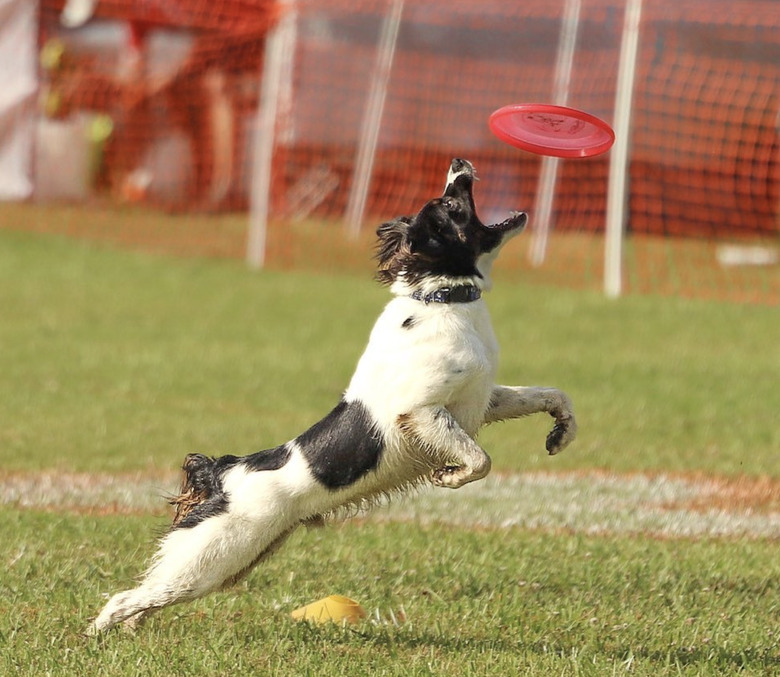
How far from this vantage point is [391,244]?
13.5ft

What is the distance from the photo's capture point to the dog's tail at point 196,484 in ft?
13.7

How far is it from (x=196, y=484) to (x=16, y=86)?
14.7 meters

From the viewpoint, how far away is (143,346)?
37.4 ft

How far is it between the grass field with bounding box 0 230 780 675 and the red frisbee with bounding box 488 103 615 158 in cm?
159

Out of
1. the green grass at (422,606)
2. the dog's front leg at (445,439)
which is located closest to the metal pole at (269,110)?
the green grass at (422,606)

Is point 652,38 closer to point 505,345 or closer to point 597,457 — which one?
point 505,345

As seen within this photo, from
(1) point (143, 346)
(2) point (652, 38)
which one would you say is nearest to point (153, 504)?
(1) point (143, 346)

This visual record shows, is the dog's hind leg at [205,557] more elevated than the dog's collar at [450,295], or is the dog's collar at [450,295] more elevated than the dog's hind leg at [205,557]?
the dog's collar at [450,295]

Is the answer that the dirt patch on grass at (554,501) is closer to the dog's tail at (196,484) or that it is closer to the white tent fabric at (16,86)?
the dog's tail at (196,484)

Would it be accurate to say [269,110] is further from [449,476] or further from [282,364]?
[449,476]

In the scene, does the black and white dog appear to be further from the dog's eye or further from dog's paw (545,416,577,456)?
dog's paw (545,416,577,456)

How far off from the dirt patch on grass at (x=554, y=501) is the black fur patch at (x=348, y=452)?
84.7 inches

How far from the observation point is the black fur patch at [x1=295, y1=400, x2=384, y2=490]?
4.05 m

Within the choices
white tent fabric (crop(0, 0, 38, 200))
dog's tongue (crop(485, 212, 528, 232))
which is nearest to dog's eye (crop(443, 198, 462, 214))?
dog's tongue (crop(485, 212, 528, 232))
